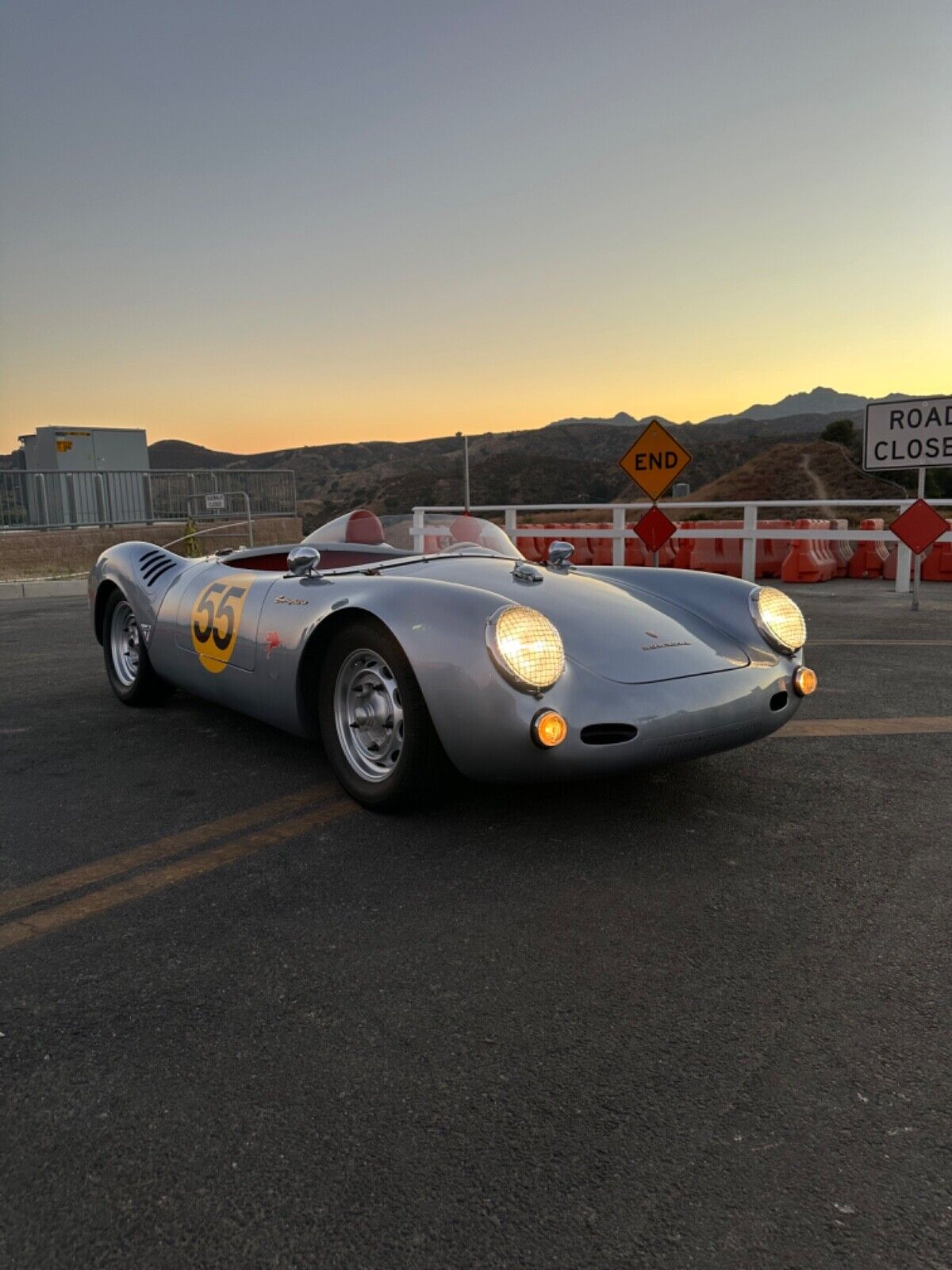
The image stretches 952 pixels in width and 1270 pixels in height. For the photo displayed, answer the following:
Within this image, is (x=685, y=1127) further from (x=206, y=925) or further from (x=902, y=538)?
(x=902, y=538)

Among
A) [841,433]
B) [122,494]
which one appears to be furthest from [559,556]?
[841,433]

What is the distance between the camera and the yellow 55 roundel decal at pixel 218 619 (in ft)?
14.0

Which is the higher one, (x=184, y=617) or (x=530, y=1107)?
(x=184, y=617)

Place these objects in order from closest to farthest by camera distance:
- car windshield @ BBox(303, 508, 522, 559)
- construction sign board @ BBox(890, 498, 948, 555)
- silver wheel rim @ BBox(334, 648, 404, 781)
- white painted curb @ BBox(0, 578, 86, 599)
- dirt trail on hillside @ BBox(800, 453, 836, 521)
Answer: silver wheel rim @ BBox(334, 648, 404, 781)
car windshield @ BBox(303, 508, 522, 559)
construction sign board @ BBox(890, 498, 948, 555)
white painted curb @ BBox(0, 578, 86, 599)
dirt trail on hillside @ BBox(800, 453, 836, 521)

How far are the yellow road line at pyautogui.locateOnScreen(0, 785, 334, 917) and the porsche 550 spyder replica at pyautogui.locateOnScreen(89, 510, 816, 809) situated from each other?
268 millimetres

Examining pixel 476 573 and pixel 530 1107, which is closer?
pixel 530 1107

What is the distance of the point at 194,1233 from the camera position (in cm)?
157

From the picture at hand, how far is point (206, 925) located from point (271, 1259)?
1.25m

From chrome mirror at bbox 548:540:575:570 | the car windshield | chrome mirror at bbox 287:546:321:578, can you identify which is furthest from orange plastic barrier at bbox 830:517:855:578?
chrome mirror at bbox 287:546:321:578

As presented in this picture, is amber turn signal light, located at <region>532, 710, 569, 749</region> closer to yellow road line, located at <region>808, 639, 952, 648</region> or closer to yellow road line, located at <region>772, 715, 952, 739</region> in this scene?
yellow road line, located at <region>772, 715, 952, 739</region>

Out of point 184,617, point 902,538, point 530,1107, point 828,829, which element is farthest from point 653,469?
point 530,1107

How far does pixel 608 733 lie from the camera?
10.2ft

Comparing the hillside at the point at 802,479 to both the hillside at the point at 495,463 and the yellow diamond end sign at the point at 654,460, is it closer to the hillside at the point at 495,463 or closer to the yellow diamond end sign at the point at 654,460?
the hillside at the point at 495,463

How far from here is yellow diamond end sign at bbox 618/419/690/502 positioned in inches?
418
